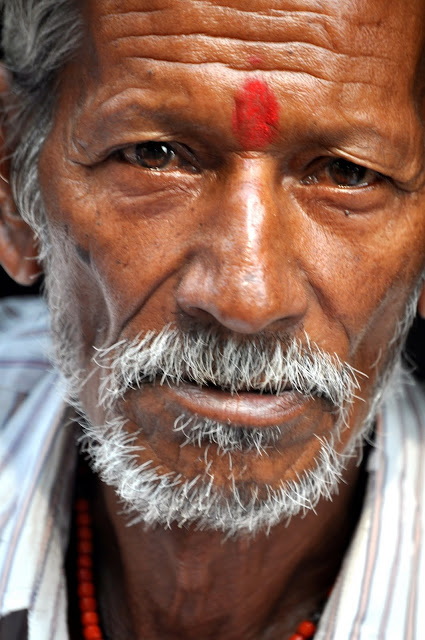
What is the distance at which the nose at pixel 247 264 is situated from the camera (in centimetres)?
151

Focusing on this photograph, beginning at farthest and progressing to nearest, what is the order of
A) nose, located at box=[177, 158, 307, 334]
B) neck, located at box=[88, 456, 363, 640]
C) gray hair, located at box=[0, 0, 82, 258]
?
neck, located at box=[88, 456, 363, 640] < gray hair, located at box=[0, 0, 82, 258] < nose, located at box=[177, 158, 307, 334]

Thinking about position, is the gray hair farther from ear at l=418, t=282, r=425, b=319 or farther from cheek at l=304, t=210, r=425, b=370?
ear at l=418, t=282, r=425, b=319

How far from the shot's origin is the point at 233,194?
1590 millimetres

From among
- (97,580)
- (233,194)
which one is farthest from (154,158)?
(97,580)

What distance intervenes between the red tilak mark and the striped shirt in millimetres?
827

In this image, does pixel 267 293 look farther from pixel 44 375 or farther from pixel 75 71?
pixel 44 375

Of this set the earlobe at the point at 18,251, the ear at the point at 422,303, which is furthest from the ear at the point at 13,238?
the ear at the point at 422,303

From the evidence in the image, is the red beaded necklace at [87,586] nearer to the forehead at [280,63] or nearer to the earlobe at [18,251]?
the earlobe at [18,251]

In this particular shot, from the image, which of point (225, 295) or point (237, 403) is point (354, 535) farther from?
point (225, 295)

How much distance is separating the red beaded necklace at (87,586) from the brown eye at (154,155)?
0.93 metres

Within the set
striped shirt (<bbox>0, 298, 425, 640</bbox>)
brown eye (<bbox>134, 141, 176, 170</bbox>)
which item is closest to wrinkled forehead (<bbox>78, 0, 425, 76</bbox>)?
brown eye (<bbox>134, 141, 176, 170</bbox>)

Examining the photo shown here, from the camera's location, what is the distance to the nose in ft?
4.97

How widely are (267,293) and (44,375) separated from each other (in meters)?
1.07

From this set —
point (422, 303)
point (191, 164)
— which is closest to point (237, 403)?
point (191, 164)
